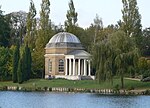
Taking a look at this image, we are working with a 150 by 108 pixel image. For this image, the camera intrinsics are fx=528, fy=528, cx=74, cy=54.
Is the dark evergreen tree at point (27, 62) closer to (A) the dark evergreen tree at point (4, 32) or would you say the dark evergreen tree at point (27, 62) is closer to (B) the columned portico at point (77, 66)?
(B) the columned portico at point (77, 66)

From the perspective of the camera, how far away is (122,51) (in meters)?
64.3

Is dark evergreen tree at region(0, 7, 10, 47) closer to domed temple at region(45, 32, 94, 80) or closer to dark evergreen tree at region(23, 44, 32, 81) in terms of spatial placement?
domed temple at region(45, 32, 94, 80)

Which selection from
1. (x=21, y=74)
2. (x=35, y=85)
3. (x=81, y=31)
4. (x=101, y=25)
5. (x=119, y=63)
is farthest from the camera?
(x=101, y=25)

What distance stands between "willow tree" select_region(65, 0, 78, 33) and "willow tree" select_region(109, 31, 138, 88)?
2518 cm

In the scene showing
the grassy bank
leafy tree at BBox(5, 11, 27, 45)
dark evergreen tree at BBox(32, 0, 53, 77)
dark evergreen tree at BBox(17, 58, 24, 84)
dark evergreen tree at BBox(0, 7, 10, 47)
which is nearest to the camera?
the grassy bank

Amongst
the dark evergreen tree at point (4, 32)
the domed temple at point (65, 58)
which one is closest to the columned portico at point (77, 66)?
the domed temple at point (65, 58)

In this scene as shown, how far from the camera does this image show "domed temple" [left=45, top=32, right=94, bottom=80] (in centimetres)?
8294

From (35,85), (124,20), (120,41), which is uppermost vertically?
(124,20)

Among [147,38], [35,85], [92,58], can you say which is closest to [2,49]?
[35,85]

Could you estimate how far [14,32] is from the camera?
11400cm

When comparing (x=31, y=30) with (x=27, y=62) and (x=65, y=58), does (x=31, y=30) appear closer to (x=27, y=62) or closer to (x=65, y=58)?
(x=65, y=58)

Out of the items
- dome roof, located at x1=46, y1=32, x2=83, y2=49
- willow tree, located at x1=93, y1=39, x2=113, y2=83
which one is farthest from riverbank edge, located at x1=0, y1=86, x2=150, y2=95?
dome roof, located at x1=46, y1=32, x2=83, y2=49

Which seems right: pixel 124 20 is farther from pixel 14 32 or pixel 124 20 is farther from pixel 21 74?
pixel 14 32

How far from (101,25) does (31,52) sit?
91.3 ft
